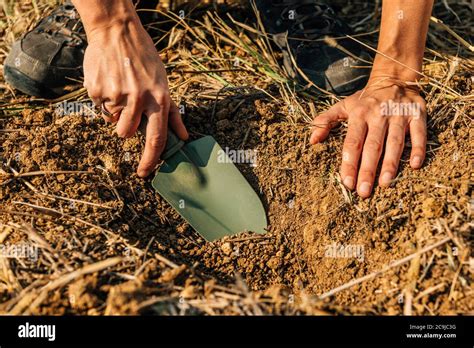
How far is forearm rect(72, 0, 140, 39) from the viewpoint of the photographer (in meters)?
1.62

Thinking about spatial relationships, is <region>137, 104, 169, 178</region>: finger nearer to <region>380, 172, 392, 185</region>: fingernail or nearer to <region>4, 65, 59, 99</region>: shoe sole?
<region>4, 65, 59, 99</region>: shoe sole

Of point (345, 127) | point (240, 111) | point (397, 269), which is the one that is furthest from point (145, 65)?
point (397, 269)

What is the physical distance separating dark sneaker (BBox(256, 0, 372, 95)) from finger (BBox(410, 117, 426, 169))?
375mm

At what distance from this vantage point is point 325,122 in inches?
72.4

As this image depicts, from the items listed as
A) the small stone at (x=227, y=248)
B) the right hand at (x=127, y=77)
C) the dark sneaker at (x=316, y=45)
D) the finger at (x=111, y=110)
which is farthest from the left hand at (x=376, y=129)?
the finger at (x=111, y=110)

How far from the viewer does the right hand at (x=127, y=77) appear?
1.63 m

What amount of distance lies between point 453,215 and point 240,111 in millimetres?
831

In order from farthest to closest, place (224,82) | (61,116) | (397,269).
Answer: (224,82)
(61,116)
(397,269)

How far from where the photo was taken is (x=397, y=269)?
1483mm

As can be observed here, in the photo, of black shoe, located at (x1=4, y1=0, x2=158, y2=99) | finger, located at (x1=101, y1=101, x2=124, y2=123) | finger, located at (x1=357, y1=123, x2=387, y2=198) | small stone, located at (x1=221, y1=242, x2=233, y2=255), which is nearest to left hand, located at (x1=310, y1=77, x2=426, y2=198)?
finger, located at (x1=357, y1=123, x2=387, y2=198)

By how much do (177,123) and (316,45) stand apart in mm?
749

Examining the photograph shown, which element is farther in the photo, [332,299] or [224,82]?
[224,82]
